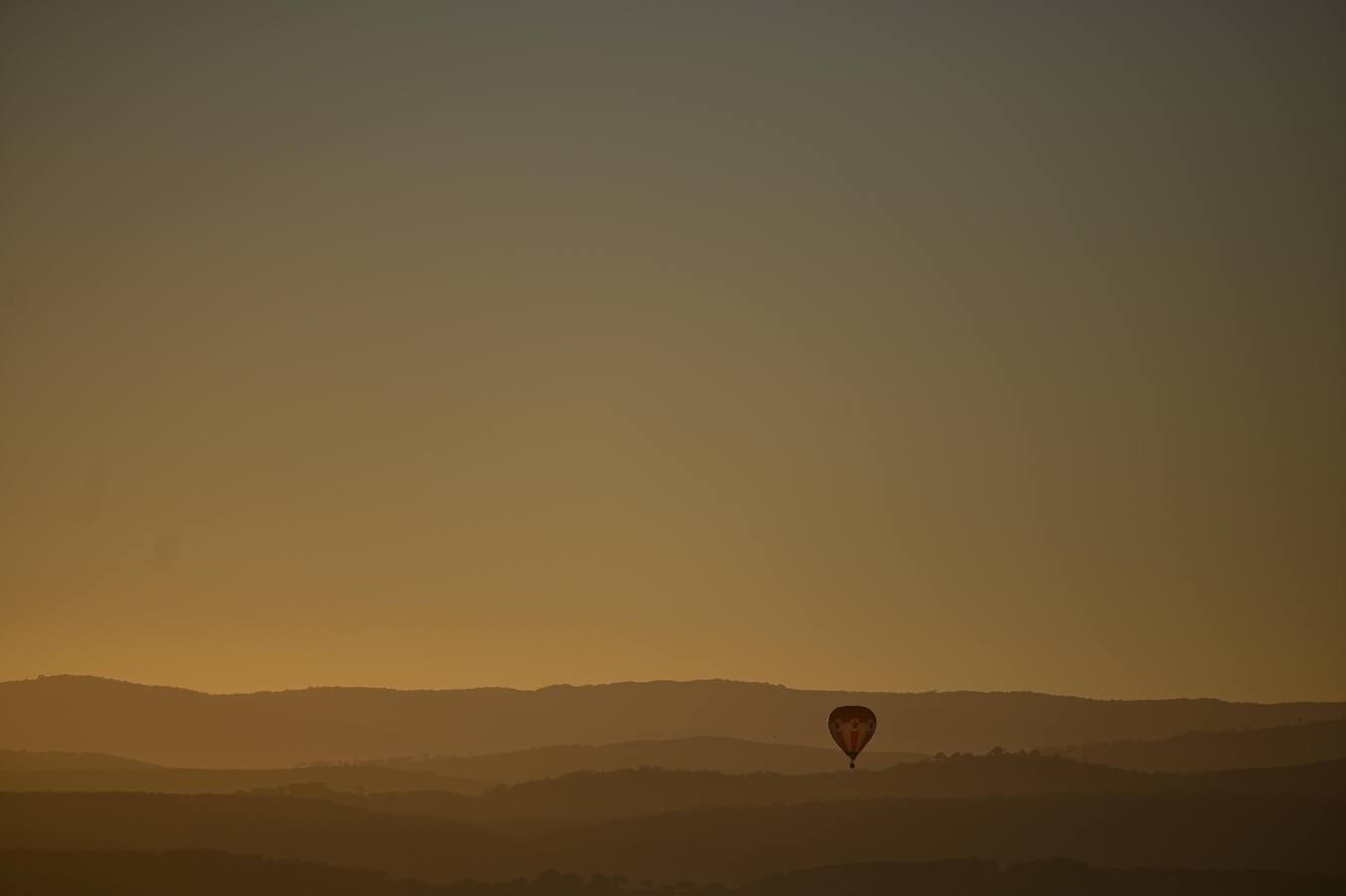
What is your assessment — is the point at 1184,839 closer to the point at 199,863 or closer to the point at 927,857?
the point at 927,857

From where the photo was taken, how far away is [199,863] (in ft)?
513

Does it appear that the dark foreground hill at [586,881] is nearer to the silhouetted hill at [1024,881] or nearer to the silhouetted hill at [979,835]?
the silhouetted hill at [1024,881]

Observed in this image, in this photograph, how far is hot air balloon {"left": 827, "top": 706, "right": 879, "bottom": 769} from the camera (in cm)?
18200

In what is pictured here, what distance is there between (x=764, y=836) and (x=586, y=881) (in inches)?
869

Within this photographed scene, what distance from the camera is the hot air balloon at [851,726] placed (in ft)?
Result: 597

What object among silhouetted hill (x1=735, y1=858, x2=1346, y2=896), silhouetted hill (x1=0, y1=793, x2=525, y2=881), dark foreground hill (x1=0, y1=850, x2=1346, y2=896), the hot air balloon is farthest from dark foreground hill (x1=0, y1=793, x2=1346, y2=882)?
the hot air balloon

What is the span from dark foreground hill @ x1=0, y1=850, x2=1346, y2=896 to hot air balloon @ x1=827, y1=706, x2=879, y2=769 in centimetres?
3568

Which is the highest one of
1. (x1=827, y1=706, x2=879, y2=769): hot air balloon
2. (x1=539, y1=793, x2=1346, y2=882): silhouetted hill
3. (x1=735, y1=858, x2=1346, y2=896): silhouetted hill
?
(x1=827, y1=706, x2=879, y2=769): hot air balloon

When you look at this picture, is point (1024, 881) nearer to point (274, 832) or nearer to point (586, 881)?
point (586, 881)

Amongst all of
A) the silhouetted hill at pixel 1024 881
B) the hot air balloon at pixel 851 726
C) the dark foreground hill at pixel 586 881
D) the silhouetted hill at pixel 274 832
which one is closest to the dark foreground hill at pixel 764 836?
the silhouetted hill at pixel 274 832

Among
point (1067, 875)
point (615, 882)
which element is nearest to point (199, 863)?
point (615, 882)

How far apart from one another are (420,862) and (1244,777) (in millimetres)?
78699

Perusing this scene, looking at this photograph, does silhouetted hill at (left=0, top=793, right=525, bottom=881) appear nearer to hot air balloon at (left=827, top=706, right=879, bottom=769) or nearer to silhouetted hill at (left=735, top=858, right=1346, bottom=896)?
silhouetted hill at (left=735, top=858, right=1346, bottom=896)

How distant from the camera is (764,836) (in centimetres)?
16775
